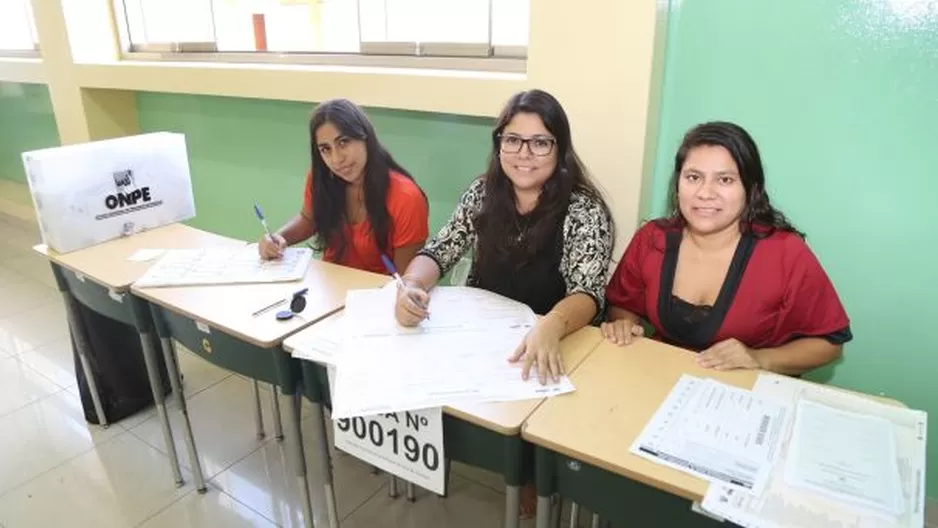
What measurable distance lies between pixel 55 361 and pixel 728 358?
3.01m

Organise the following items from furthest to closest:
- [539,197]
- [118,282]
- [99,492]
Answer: [99,492] → [118,282] → [539,197]

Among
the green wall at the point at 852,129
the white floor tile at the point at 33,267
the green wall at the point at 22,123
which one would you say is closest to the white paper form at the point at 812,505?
the green wall at the point at 852,129

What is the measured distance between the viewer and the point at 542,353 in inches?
50.6

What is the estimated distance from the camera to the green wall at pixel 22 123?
446 cm

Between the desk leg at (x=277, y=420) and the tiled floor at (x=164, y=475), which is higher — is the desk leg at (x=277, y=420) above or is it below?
above

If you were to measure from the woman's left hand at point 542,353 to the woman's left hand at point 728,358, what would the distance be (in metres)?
0.32

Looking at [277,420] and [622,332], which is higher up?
[622,332]

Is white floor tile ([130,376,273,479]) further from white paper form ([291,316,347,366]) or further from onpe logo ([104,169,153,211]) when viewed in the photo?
white paper form ([291,316,347,366])

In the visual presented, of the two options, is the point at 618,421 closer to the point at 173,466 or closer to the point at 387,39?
the point at 173,466

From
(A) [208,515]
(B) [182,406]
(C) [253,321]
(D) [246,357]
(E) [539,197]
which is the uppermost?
(E) [539,197]

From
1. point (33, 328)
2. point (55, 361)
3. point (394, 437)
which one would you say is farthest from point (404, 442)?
point (33, 328)

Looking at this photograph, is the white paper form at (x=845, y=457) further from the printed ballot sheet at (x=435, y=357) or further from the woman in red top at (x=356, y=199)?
the woman in red top at (x=356, y=199)

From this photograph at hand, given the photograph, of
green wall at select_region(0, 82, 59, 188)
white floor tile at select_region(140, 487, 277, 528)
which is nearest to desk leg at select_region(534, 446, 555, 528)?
→ white floor tile at select_region(140, 487, 277, 528)

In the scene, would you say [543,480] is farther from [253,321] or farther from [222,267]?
[222,267]
